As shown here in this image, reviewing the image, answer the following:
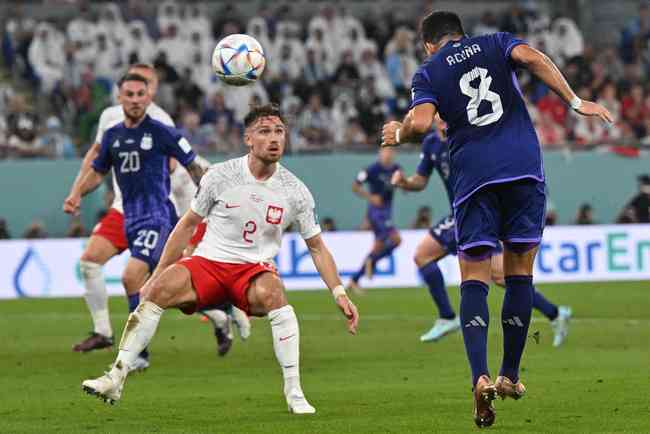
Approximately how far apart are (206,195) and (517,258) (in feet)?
6.62

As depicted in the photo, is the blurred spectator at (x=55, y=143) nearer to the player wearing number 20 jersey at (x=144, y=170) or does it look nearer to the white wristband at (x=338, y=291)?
the player wearing number 20 jersey at (x=144, y=170)

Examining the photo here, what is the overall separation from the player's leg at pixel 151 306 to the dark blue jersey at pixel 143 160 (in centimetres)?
299

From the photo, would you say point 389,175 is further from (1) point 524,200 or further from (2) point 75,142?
(1) point 524,200

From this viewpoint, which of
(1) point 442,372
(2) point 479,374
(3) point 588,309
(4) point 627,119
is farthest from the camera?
(4) point 627,119

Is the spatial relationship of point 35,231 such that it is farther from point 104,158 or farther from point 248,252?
point 248,252

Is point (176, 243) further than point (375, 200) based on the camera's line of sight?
No

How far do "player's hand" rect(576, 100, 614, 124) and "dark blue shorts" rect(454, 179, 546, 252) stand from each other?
0.51 metres

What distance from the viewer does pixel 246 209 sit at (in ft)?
30.1

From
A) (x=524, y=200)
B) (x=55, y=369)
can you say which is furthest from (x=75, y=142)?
(x=524, y=200)

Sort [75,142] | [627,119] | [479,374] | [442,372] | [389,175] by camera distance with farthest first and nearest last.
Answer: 1. [627,119]
2. [75,142]
3. [389,175]
4. [442,372]
5. [479,374]

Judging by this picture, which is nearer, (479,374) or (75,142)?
(479,374)

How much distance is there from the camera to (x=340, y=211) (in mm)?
24703

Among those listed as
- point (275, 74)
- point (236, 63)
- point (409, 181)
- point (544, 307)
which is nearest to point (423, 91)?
point (236, 63)

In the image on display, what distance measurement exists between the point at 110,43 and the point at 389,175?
6.53 metres
